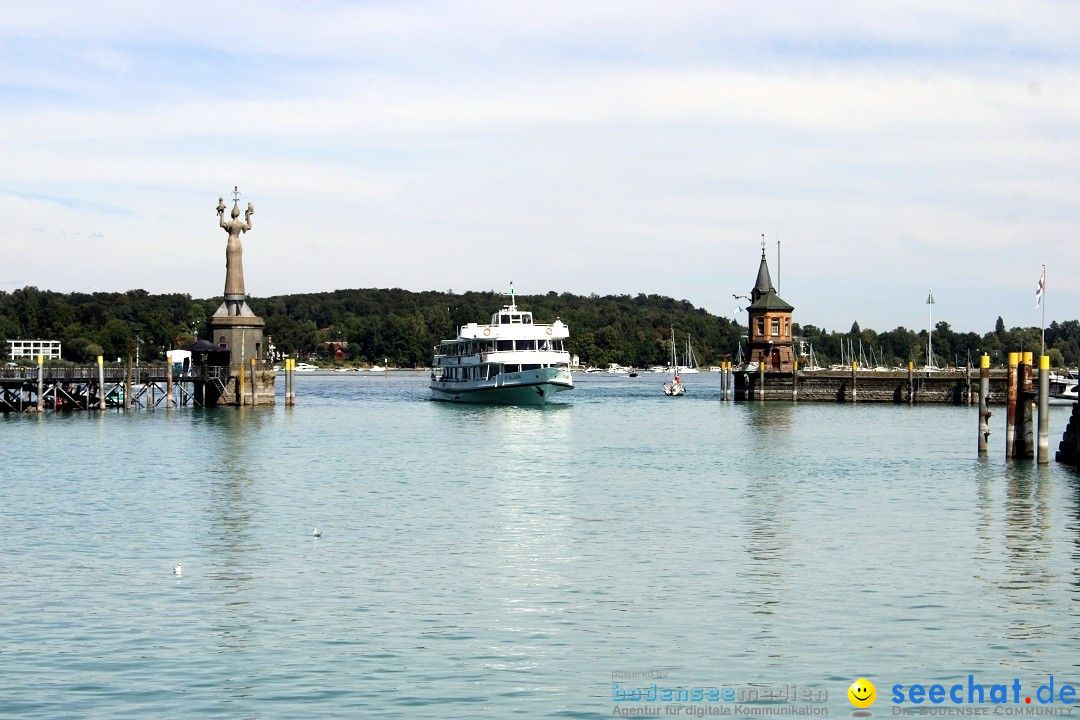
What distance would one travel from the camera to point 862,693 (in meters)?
20.1

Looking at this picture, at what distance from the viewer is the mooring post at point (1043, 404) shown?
47656 millimetres

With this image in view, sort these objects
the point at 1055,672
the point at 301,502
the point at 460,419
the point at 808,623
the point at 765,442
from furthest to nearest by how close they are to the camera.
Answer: the point at 460,419, the point at 765,442, the point at 301,502, the point at 808,623, the point at 1055,672

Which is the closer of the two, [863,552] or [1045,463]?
[863,552]

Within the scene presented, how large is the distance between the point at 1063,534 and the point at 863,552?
6243 mm

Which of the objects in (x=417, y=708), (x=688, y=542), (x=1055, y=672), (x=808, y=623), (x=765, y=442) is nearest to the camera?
(x=417, y=708)

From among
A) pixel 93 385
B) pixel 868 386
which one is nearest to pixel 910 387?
pixel 868 386

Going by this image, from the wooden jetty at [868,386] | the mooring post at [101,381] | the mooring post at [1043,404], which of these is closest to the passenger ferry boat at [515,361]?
the wooden jetty at [868,386]

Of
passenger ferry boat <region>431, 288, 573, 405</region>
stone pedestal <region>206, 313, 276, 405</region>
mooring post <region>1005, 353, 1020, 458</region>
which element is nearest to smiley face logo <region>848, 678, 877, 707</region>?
mooring post <region>1005, 353, 1020, 458</region>

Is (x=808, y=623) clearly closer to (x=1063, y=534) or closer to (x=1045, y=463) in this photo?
(x=1063, y=534)

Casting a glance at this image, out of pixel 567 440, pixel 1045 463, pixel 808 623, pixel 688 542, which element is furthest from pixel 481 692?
pixel 567 440

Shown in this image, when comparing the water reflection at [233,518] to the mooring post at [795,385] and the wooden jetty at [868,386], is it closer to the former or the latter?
the mooring post at [795,385]

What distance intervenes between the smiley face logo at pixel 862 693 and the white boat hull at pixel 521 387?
77273 mm

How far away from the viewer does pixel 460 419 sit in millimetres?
92312

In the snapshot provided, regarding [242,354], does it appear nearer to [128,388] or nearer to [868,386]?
[128,388]
